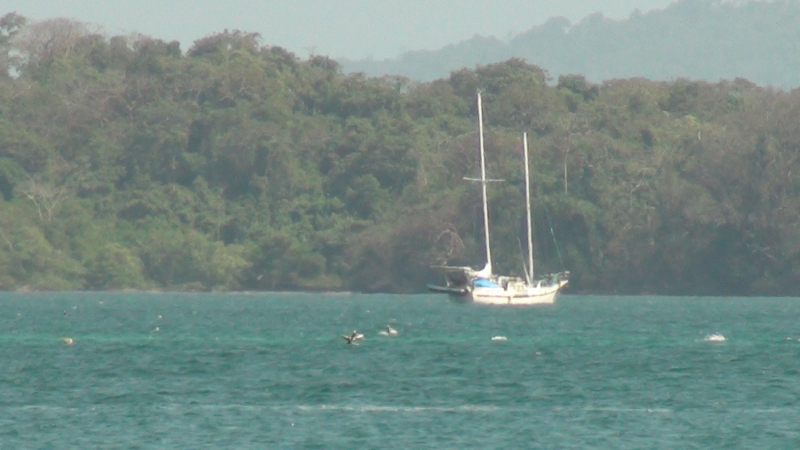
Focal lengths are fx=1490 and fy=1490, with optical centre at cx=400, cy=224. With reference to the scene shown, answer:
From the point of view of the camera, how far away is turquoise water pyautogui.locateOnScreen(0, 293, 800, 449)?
3216 centimetres

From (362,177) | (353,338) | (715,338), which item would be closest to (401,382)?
(353,338)

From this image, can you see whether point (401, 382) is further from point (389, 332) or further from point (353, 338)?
point (389, 332)

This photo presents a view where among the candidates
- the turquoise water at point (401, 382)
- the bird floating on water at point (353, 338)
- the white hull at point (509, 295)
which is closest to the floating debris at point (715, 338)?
the turquoise water at point (401, 382)

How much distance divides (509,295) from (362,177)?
121 ft

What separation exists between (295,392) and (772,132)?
7186cm

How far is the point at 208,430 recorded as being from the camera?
107ft

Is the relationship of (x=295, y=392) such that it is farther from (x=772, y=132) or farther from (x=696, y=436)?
(x=772, y=132)

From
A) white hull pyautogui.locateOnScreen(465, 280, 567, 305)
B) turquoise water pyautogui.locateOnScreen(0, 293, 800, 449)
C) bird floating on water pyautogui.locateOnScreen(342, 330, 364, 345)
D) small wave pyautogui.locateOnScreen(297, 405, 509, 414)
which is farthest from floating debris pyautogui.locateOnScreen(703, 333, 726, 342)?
white hull pyautogui.locateOnScreen(465, 280, 567, 305)

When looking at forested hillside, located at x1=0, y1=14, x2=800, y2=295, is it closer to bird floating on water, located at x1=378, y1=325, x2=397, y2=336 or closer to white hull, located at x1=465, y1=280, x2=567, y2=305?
white hull, located at x1=465, y1=280, x2=567, y2=305

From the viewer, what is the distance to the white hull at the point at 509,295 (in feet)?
286

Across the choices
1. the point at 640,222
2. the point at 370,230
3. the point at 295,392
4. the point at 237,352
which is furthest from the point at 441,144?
the point at 295,392

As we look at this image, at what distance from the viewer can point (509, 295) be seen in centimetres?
8719

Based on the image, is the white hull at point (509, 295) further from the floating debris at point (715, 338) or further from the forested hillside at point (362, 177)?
the floating debris at point (715, 338)

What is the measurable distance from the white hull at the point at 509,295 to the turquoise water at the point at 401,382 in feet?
30.6
